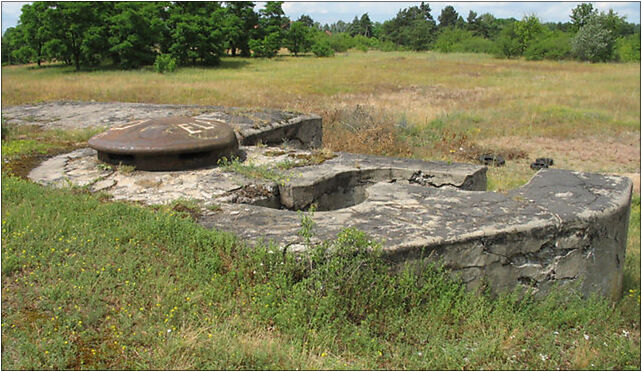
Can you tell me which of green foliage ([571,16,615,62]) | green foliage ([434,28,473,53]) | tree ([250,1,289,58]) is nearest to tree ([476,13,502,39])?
green foliage ([434,28,473,53])

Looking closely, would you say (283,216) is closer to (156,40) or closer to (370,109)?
(370,109)

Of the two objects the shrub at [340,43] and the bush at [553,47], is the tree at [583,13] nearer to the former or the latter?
the bush at [553,47]

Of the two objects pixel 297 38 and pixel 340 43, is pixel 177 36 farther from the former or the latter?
pixel 340 43

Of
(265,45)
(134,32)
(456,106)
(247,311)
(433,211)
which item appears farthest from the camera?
(265,45)

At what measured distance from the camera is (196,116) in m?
8.43

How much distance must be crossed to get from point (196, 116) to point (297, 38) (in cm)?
3867

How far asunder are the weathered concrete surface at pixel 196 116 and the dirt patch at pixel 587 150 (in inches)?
179

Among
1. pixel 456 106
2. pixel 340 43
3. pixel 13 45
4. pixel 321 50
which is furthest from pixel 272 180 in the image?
pixel 340 43

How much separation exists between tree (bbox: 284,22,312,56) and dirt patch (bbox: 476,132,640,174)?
35757mm

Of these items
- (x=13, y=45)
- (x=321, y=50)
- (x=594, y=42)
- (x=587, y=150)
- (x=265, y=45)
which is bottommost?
(x=587, y=150)

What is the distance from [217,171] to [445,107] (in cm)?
1082

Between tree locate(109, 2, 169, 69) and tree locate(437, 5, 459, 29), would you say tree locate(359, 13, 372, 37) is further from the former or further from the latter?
tree locate(109, 2, 169, 69)

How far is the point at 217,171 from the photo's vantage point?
18.3 feet

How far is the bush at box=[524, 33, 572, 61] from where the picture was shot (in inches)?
958
